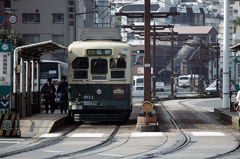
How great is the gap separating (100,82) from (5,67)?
17.9 feet

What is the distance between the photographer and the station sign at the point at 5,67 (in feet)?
61.1

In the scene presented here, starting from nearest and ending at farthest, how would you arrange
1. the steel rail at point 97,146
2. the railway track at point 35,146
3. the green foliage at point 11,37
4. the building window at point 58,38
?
the steel rail at point 97,146 < the railway track at point 35,146 < the green foliage at point 11,37 < the building window at point 58,38

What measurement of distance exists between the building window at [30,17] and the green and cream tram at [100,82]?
5387 centimetres

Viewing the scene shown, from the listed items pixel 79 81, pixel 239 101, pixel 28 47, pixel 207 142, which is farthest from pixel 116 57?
pixel 207 142

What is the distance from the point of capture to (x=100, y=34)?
2586 centimetres

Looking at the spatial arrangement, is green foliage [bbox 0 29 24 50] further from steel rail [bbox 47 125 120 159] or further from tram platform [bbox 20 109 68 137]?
steel rail [bbox 47 125 120 159]

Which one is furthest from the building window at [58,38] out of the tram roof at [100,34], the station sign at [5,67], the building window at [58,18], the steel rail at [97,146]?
the station sign at [5,67]

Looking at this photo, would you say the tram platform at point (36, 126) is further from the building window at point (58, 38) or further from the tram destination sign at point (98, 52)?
the building window at point (58, 38)

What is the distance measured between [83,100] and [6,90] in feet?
18.7

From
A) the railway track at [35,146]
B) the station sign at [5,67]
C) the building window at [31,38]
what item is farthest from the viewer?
the building window at [31,38]

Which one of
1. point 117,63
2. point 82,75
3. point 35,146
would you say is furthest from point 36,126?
point 35,146

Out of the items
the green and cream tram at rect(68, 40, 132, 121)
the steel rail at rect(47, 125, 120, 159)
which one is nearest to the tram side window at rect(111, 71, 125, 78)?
the green and cream tram at rect(68, 40, 132, 121)

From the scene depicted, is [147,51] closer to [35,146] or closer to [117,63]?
[117,63]

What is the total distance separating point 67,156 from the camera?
13.2 metres
